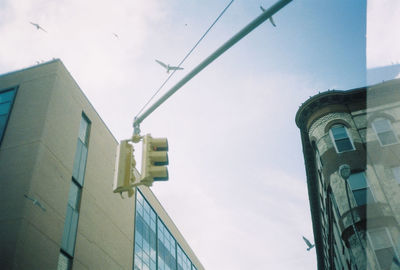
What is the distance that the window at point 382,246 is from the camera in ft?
50.6

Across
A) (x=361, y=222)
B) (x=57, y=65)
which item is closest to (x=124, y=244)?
(x=57, y=65)

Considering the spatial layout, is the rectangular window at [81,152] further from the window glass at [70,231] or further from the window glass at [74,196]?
the window glass at [70,231]

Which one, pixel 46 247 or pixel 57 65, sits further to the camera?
pixel 57 65

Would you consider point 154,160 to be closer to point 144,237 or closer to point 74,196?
point 74,196

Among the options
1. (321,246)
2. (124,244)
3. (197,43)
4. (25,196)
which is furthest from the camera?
(321,246)

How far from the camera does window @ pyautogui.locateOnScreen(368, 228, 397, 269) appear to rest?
Result: 15437 mm

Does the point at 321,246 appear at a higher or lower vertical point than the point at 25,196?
higher

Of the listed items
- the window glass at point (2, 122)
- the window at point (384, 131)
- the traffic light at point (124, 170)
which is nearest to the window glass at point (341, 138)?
the window at point (384, 131)

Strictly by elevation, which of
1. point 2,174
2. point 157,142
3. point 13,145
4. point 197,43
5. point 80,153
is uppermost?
point 80,153

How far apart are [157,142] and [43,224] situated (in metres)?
10.6

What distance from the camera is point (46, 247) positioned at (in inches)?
564

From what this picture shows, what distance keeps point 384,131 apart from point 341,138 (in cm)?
262

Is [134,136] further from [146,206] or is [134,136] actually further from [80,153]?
[146,206]

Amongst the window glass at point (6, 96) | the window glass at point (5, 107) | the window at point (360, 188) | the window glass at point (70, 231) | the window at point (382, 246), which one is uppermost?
the window glass at point (6, 96)
